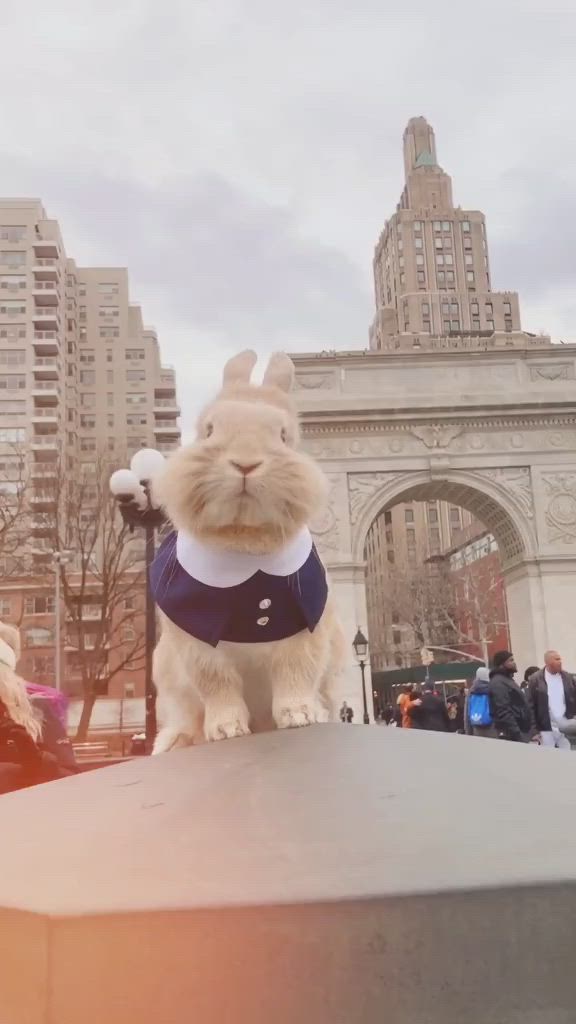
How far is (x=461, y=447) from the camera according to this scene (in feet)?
77.8

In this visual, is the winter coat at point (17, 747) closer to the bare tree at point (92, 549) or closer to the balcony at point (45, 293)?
the bare tree at point (92, 549)

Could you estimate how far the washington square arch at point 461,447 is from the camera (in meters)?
22.9

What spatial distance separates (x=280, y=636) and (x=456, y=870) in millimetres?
1459

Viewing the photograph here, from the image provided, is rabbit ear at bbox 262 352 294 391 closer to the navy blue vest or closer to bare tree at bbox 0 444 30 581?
the navy blue vest

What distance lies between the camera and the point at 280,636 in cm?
224

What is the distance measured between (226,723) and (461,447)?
22366 millimetres

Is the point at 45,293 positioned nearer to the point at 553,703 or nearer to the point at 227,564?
the point at 553,703

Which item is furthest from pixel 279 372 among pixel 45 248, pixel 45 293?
pixel 45 248

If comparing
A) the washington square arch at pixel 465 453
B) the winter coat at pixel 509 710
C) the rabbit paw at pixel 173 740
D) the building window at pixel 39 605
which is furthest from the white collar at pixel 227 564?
the building window at pixel 39 605

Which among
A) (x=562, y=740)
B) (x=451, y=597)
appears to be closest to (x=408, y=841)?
(x=562, y=740)

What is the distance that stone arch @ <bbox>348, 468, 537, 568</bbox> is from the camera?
76.1 feet

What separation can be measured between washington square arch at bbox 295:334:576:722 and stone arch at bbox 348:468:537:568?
29 mm

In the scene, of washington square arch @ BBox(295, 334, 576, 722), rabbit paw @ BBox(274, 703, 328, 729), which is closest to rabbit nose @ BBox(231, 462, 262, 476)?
rabbit paw @ BBox(274, 703, 328, 729)

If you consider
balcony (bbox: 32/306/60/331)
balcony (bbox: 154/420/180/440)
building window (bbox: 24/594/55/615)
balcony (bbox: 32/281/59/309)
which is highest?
balcony (bbox: 32/281/59/309)
